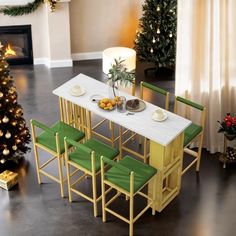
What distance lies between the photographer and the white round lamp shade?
27.0ft

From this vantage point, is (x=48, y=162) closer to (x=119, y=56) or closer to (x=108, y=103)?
(x=108, y=103)

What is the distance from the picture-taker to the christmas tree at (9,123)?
6336 mm

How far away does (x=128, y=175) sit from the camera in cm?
561

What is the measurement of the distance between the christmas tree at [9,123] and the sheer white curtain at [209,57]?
2098 millimetres

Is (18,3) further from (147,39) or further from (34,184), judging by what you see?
(34,184)

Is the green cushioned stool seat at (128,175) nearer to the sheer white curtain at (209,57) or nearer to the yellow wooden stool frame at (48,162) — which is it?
the yellow wooden stool frame at (48,162)

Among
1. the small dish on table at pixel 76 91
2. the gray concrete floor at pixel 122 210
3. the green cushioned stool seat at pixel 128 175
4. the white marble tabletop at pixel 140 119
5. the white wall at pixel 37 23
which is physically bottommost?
the gray concrete floor at pixel 122 210


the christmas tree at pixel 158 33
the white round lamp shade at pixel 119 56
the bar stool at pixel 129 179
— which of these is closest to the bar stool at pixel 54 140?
the bar stool at pixel 129 179

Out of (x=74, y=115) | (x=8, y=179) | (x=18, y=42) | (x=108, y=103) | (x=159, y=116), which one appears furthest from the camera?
(x=18, y=42)

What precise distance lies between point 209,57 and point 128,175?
6.63 feet

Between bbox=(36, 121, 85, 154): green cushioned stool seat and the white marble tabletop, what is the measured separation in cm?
34

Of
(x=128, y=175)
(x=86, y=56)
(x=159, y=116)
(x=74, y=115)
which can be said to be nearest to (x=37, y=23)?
(x=86, y=56)

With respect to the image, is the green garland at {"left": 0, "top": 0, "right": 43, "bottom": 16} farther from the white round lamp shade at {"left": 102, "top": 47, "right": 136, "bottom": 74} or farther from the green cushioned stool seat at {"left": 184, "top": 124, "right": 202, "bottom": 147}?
the green cushioned stool seat at {"left": 184, "top": 124, "right": 202, "bottom": 147}

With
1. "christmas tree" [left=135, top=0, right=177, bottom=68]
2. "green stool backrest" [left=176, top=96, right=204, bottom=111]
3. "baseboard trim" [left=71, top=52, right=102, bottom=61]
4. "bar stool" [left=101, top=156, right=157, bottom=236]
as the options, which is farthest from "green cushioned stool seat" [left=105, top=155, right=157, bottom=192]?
"baseboard trim" [left=71, top=52, right=102, bottom=61]
